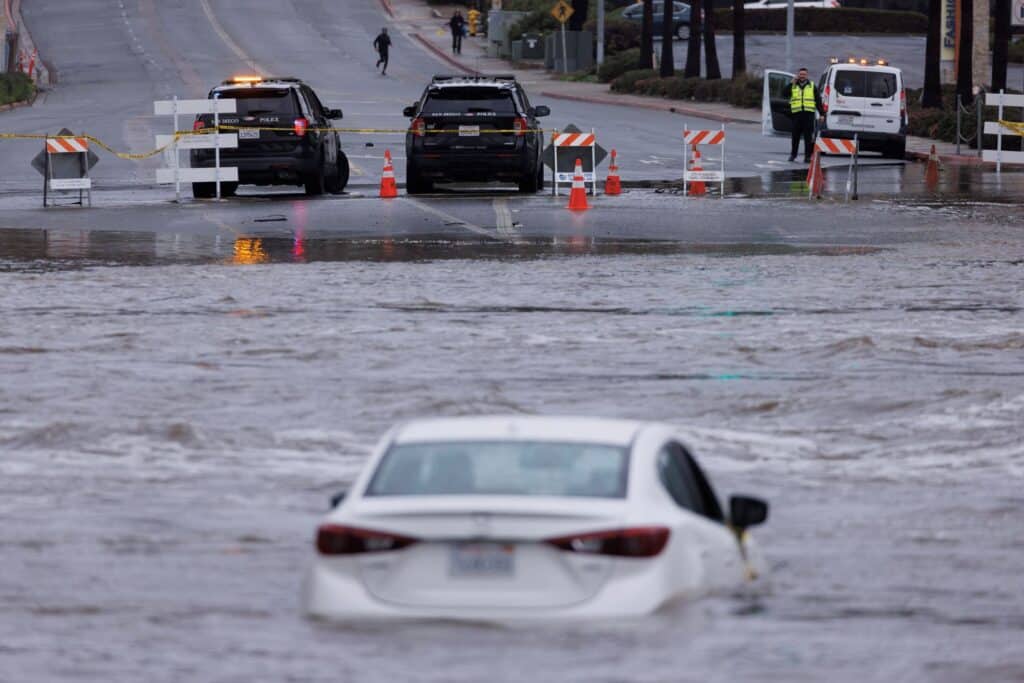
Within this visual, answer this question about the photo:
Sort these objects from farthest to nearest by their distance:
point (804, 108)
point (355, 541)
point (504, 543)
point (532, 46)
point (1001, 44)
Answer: point (532, 46) → point (1001, 44) → point (804, 108) → point (355, 541) → point (504, 543)

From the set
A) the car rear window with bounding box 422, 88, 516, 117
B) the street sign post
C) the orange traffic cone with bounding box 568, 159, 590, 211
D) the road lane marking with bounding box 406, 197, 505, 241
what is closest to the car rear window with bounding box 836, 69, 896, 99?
the car rear window with bounding box 422, 88, 516, 117

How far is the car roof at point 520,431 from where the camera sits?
28.6 ft

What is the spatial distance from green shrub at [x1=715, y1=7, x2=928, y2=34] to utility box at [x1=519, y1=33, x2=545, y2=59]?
1094 cm

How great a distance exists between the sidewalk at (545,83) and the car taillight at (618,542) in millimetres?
39628

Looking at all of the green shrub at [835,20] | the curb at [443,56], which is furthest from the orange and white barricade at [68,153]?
the green shrub at [835,20]

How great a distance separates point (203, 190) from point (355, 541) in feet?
96.6

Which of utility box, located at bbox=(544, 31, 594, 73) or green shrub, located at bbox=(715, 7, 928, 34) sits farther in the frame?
green shrub, located at bbox=(715, 7, 928, 34)

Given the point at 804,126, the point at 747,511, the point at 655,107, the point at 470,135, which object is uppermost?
the point at 747,511

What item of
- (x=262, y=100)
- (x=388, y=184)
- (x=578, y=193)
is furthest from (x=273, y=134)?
(x=578, y=193)

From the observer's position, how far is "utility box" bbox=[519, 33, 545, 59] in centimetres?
9069

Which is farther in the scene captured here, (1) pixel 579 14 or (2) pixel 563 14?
(1) pixel 579 14

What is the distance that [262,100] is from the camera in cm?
3584

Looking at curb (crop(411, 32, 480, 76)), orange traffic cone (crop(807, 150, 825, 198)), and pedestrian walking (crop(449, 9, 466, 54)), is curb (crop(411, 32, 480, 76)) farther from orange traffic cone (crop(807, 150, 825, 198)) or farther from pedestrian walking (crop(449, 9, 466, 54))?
orange traffic cone (crop(807, 150, 825, 198))

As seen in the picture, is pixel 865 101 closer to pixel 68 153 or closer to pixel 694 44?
pixel 68 153
